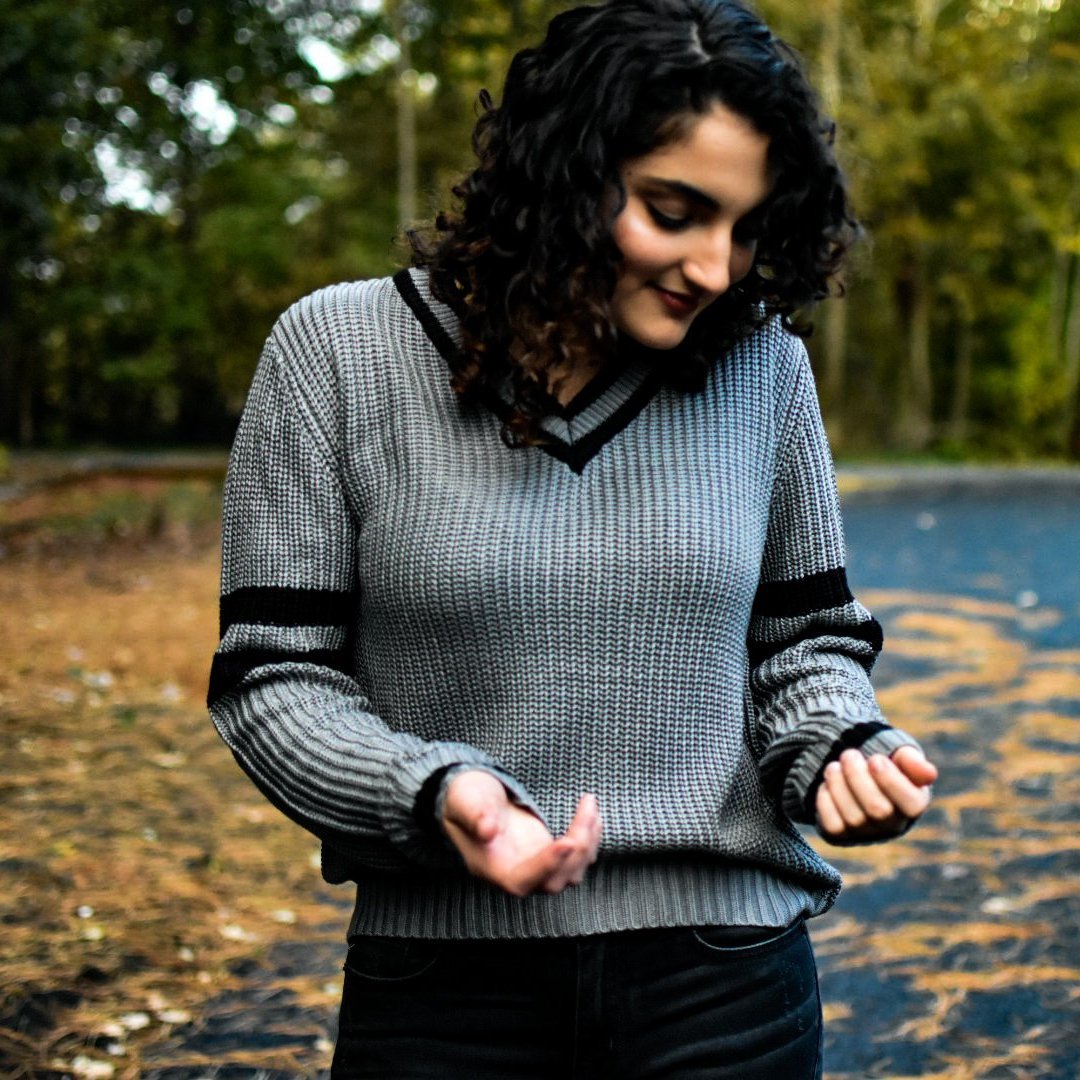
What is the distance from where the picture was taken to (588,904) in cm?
163

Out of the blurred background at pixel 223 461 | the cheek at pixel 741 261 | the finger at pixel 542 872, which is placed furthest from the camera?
the blurred background at pixel 223 461

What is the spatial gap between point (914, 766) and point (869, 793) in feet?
0.17

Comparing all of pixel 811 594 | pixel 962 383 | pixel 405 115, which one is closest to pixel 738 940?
pixel 811 594

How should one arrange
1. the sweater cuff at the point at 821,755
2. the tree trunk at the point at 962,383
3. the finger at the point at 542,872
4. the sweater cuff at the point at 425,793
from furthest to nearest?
the tree trunk at the point at 962,383 → the sweater cuff at the point at 821,755 → the sweater cuff at the point at 425,793 → the finger at the point at 542,872

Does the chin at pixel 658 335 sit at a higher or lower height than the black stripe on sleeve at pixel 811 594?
higher

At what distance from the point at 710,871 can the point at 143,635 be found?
7.92m

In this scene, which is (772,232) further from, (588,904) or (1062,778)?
(1062,778)

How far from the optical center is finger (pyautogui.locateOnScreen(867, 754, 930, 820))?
1.48 meters

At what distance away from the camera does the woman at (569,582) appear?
1.61 meters

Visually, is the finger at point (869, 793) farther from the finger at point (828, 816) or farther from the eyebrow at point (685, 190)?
the eyebrow at point (685, 190)

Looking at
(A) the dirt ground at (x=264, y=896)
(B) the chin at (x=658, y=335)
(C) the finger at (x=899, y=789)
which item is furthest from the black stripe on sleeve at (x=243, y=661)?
(A) the dirt ground at (x=264, y=896)

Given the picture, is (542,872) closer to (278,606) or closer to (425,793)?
(425,793)

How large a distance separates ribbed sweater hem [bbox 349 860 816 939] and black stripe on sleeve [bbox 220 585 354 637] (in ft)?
0.98

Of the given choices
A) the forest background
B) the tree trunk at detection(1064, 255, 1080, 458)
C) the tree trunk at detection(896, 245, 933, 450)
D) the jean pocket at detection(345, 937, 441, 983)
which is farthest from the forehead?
the tree trunk at detection(1064, 255, 1080, 458)
